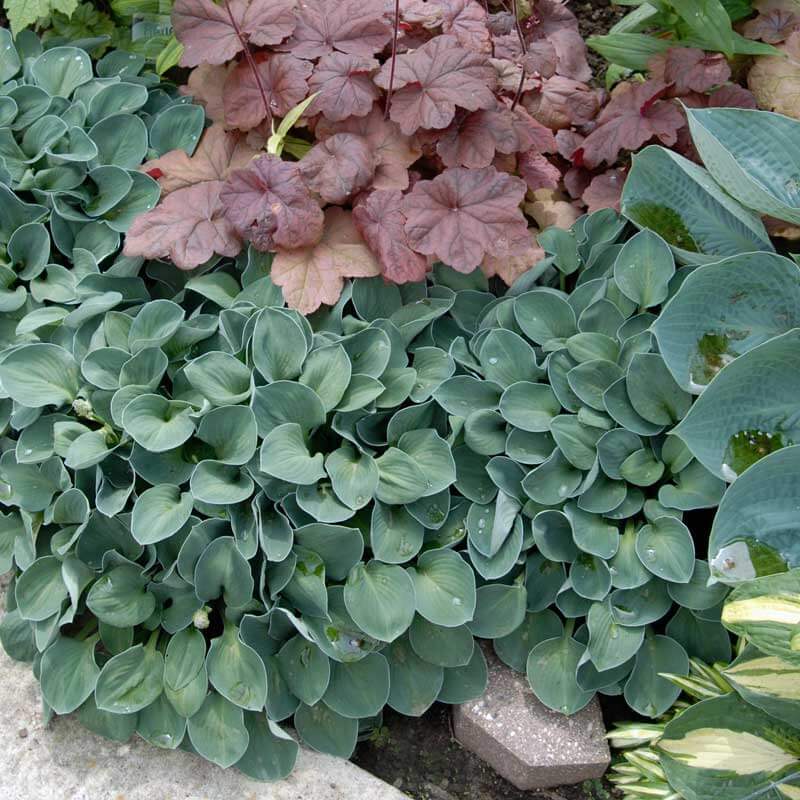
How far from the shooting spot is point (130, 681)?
2020 millimetres

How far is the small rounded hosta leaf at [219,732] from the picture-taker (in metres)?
1.96

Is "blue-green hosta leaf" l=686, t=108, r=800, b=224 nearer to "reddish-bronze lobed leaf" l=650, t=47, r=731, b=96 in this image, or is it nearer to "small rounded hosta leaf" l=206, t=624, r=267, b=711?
"reddish-bronze lobed leaf" l=650, t=47, r=731, b=96

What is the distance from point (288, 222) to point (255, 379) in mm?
377

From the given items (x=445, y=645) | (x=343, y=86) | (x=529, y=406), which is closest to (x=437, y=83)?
(x=343, y=86)

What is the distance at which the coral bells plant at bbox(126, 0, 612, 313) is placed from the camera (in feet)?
7.23

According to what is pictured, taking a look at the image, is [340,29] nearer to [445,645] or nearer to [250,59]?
[250,59]

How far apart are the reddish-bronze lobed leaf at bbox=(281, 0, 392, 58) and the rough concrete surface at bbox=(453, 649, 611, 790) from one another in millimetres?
1575

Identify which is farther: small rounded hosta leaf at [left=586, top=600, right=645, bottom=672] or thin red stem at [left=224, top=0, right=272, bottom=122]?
thin red stem at [left=224, top=0, right=272, bottom=122]

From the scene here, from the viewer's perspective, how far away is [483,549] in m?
2.06

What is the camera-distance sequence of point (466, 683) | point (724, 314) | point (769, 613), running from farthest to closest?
point (466, 683)
point (724, 314)
point (769, 613)

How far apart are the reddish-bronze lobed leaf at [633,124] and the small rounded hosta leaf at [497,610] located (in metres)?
1.18

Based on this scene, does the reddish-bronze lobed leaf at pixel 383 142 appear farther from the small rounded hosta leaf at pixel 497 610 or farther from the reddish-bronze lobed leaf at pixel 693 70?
the small rounded hosta leaf at pixel 497 610

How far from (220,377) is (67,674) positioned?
73cm

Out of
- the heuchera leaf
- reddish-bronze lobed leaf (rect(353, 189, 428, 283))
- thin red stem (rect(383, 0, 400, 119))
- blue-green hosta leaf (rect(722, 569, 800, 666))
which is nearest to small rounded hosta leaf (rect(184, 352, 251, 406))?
the heuchera leaf
